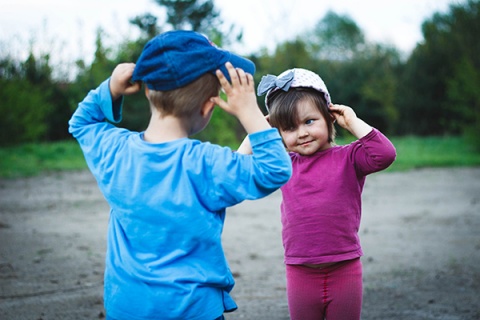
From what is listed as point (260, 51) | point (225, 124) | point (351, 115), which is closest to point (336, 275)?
point (351, 115)

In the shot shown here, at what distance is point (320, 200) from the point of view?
2.58m

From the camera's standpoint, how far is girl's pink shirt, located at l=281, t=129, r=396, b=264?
2.55m

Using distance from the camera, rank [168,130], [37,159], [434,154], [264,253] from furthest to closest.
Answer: [434,154] → [37,159] → [264,253] → [168,130]

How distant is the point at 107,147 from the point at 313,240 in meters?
1.07

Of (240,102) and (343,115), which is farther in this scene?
(343,115)

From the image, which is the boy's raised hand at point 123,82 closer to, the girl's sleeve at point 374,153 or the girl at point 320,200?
the girl at point 320,200

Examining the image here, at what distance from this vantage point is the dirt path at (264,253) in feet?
14.0

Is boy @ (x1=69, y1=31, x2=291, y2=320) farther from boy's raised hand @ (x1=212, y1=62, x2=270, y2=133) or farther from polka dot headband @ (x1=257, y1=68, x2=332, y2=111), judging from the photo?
polka dot headband @ (x1=257, y1=68, x2=332, y2=111)

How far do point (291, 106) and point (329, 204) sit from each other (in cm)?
47

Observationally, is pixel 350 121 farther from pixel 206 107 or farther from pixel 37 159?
pixel 37 159

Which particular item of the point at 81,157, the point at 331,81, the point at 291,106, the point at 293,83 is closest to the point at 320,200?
the point at 291,106

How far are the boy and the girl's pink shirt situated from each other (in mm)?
774

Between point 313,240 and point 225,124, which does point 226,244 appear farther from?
point 225,124

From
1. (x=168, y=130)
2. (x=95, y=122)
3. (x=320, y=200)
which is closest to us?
(x=168, y=130)
